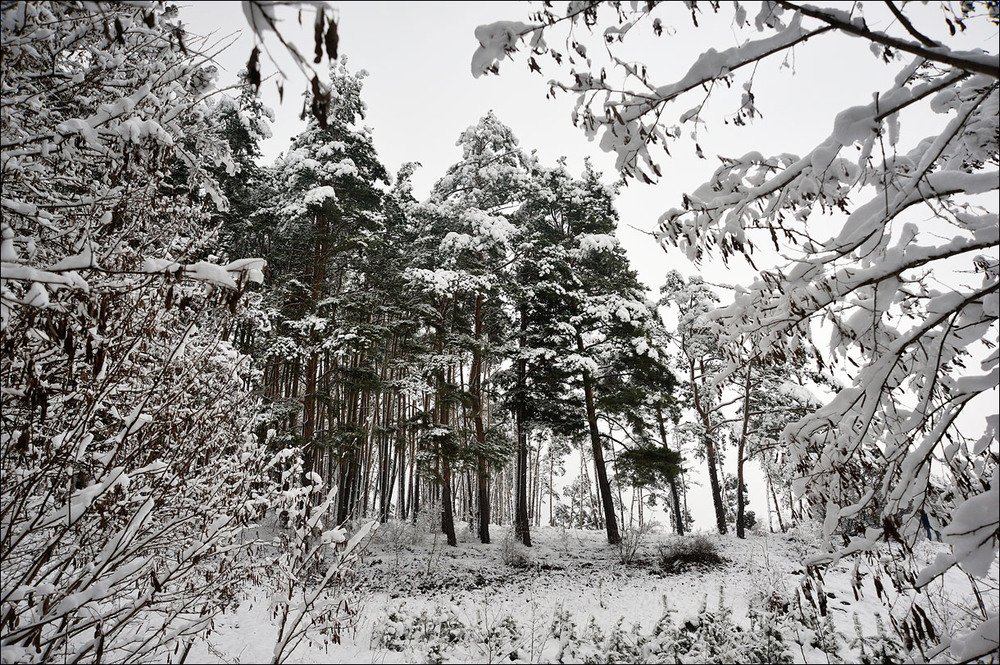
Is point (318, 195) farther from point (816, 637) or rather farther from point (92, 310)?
point (816, 637)

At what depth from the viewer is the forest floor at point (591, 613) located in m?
6.18

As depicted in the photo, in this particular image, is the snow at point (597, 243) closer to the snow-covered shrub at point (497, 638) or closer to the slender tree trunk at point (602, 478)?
the slender tree trunk at point (602, 478)

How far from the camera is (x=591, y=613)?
8125mm

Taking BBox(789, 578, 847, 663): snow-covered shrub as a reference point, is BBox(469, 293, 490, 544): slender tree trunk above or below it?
above

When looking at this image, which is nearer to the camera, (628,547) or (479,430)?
(628,547)

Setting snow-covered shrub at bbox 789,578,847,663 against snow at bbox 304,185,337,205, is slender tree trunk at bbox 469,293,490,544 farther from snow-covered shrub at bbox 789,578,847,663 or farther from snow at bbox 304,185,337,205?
snow-covered shrub at bbox 789,578,847,663

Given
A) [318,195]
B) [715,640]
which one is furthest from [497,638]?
[318,195]

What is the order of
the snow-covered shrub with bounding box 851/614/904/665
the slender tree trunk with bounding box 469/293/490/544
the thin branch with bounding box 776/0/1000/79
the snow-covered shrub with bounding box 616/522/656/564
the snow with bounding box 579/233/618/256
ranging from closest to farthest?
1. the thin branch with bounding box 776/0/1000/79
2. the snow-covered shrub with bounding box 851/614/904/665
3. the snow-covered shrub with bounding box 616/522/656/564
4. the slender tree trunk with bounding box 469/293/490/544
5. the snow with bounding box 579/233/618/256

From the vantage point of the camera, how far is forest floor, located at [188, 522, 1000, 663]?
618 cm

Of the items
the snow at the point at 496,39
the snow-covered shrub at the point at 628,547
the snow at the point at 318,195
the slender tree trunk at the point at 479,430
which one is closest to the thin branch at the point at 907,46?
the snow at the point at 496,39

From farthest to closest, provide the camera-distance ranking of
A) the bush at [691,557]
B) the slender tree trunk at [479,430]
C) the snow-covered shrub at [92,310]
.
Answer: the slender tree trunk at [479,430] < the bush at [691,557] < the snow-covered shrub at [92,310]

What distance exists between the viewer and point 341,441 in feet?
36.8

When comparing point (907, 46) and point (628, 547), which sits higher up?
point (907, 46)

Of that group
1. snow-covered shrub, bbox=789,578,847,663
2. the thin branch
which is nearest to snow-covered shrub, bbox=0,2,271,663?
the thin branch
